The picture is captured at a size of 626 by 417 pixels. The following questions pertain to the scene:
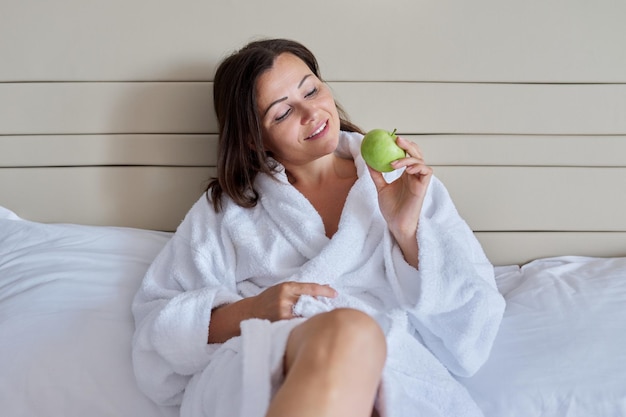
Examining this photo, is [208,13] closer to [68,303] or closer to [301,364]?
[68,303]

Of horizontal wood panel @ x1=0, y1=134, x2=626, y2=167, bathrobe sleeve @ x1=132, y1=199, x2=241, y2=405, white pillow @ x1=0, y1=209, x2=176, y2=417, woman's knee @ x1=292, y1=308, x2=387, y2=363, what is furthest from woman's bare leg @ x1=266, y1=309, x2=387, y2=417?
horizontal wood panel @ x1=0, y1=134, x2=626, y2=167

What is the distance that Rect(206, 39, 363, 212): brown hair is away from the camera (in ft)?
4.24

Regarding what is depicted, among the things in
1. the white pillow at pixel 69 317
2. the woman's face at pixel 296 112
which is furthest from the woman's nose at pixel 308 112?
the white pillow at pixel 69 317

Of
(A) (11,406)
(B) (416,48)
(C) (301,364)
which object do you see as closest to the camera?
(C) (301,364)

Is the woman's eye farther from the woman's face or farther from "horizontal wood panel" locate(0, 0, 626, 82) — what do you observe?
"horizontal wood panel" locate(0, 0, 626, 82)

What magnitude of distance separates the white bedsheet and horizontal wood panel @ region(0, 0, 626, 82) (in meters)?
0.44

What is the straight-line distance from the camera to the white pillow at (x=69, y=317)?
1.10 meters

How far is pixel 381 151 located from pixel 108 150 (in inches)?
31.5

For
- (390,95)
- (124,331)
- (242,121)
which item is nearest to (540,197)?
(390,95)

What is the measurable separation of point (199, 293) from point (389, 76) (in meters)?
0.75

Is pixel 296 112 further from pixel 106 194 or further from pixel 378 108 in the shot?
pixel 106 194

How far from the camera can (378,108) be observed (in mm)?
1548

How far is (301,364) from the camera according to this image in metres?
0.83

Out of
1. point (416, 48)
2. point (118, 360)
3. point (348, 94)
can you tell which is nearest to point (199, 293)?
point (118, 360)
